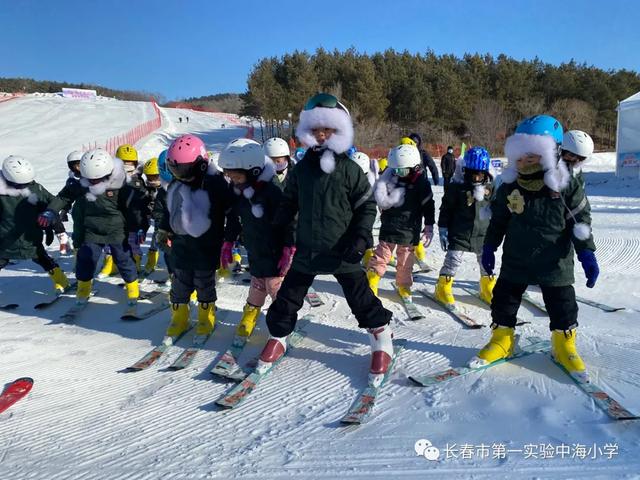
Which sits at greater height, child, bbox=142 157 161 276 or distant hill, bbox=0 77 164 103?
distant hill, bbox=0 77 164 103

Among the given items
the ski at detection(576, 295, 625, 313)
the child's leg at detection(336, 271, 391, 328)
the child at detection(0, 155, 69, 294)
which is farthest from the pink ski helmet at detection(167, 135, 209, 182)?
the ski at detection(576, 295, 625, 313)

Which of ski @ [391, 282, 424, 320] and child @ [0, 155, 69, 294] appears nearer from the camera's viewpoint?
ski @ [391, 282, 424, 320]

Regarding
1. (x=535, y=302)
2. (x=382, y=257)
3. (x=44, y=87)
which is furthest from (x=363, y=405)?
(x=44, y=87)

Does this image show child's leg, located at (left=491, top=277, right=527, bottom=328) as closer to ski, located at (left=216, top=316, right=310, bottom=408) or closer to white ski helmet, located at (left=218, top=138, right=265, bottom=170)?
ski, located at (left=216, top=316, right=310, bottom=408)

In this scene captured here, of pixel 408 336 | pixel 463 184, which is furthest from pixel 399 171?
pixel 408 336

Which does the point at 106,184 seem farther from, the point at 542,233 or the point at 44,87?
the point at 44,87

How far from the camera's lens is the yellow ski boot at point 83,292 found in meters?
5.18

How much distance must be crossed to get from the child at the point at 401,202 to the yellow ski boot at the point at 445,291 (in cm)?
Answer: 53

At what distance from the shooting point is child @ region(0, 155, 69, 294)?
17.3 feet

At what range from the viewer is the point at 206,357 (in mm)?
3838

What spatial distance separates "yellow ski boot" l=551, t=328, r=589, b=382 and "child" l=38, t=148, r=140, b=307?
Answer: 424cm

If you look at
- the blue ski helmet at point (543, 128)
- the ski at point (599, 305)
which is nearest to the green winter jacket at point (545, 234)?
the blue ski helmet at point (543, 128)

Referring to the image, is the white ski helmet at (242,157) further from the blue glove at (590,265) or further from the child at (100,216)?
the blue glove at (590,265)

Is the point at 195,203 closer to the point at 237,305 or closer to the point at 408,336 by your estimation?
the point at 237,305
